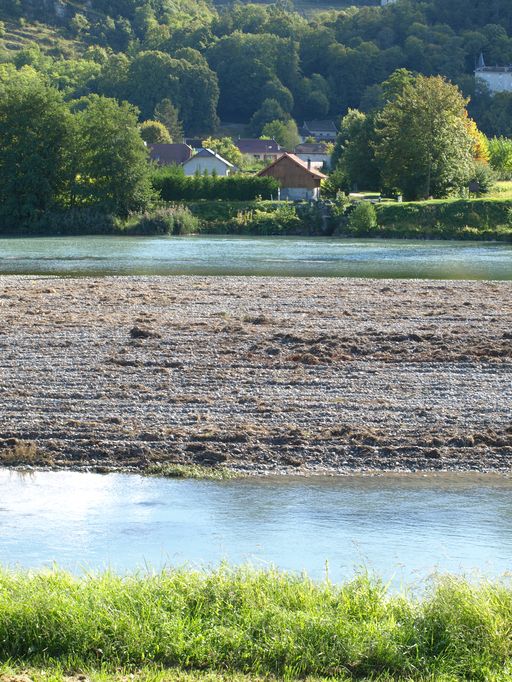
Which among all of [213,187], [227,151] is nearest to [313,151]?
[227,151]

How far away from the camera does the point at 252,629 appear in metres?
8.09

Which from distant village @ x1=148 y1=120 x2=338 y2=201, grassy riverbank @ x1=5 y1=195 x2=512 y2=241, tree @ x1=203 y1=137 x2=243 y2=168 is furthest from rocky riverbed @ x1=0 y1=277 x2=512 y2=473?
tree @ x1=203 y1=137 x2=243 y2=168

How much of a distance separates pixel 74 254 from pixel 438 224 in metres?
30.8

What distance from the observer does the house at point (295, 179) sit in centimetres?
9700

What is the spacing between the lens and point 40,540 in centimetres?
1141

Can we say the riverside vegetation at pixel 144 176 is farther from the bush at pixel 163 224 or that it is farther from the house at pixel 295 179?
the house at pixel 295 179

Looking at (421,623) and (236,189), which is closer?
(421,623)

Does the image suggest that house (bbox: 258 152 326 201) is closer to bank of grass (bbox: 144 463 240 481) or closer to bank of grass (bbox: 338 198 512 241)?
bank of grass (bbox: 338 198 512 241)

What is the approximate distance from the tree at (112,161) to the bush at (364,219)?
17.9 meters

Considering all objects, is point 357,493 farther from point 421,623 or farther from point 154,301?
point 154,301

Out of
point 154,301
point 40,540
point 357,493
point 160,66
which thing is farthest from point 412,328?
point 160,66

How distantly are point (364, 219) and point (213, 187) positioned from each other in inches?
762

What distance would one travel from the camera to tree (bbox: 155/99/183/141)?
186750 millimetres

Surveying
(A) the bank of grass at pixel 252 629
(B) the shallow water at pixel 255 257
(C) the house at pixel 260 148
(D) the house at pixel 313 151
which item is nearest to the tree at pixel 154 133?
(C) the house at pixel 260 148
